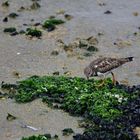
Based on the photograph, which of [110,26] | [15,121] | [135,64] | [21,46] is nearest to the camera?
[15,121]

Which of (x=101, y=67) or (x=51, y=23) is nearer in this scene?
(x=101, y=67)

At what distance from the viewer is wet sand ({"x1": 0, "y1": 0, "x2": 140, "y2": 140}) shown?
9.59 meters

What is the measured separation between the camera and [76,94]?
33.0ft

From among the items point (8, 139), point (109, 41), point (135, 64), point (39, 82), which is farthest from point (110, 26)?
point (8, 139)

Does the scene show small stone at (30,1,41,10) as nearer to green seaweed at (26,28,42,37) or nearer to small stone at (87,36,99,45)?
green seaweed at (26,28,42,37)

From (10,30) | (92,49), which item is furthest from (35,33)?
(92,49)

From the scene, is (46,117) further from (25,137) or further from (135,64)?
(135,64)

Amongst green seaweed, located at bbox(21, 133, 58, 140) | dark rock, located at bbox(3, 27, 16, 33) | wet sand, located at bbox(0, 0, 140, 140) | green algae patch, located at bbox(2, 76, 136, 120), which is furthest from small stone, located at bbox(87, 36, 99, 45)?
green seaweed, located at bbox(21, 133, 58, 140)

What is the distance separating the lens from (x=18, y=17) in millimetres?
15070

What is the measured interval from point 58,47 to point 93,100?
3.62 metres

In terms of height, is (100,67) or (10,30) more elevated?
(100,67)

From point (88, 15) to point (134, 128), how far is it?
6.55m

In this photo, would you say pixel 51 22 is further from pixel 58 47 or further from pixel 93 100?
pixel 93 100

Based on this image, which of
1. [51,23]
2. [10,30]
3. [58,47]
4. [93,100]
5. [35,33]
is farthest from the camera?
[51,23]
